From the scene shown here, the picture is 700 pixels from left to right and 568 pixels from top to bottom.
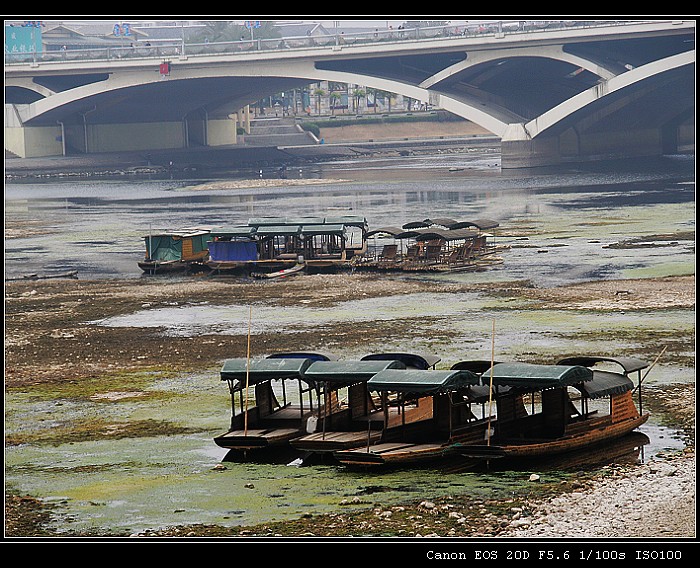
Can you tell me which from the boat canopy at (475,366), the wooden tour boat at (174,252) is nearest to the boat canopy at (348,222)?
the wooden tour boat at (174,252)

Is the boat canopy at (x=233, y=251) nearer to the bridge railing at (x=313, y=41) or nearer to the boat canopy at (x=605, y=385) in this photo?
the boat canopy at (x=605, y=385)

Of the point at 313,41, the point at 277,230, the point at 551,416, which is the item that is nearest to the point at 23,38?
the point at 313,41

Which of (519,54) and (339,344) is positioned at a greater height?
(519,54)

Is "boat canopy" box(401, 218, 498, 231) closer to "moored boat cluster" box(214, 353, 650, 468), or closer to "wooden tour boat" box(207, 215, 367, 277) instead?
"wooden tour boat" box(207, 215, 367, 277)

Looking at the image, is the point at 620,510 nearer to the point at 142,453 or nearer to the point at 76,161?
the point at 142,453

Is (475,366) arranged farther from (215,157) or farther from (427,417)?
(215,157)

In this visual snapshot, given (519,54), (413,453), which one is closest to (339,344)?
(413,453)
